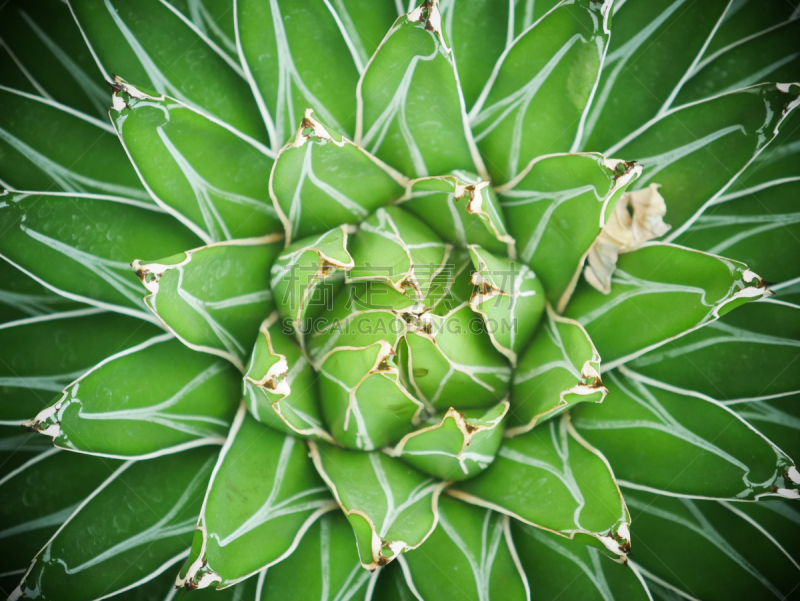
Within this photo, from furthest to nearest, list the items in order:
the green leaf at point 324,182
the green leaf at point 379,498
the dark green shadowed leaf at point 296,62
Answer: the dark green shadowed leaf at point 296,62 < the green leaf at point 324,182 < the green leaf at point 379,498

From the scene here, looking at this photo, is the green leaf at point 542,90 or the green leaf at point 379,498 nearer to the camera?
the green leaf at point 379,498

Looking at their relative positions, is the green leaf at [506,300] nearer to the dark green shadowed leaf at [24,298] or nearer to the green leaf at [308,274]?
the green leaf at [308,274]

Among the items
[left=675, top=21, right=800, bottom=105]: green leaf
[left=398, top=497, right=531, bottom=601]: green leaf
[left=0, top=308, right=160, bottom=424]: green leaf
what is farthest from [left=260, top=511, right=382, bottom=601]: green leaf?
[left=675, top=21, right=800, bottom=105]: green leaf

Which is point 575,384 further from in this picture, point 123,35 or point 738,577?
point 123,35

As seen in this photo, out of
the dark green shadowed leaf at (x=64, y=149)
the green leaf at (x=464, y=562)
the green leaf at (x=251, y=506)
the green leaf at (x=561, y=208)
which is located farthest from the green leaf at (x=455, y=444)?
the dark green shadowed leaf at (x=64, y=149)

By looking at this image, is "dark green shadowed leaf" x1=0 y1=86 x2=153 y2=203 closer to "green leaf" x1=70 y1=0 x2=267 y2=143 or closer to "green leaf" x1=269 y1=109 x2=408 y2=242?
"green leaf" x1=70 y1=0 x2=267 y2=143

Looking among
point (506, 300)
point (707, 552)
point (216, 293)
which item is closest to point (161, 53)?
point (216, 293)
